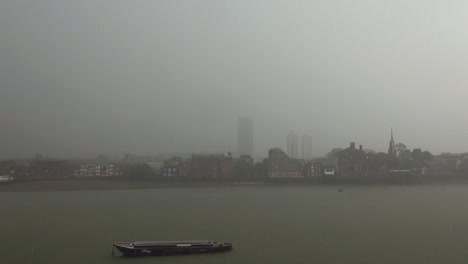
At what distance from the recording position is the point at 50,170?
50.6 metres

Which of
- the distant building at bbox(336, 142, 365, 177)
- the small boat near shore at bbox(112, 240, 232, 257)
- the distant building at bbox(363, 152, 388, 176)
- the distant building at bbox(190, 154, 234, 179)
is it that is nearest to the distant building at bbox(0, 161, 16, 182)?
the distant building at bbox(190, 154, 234, 179)

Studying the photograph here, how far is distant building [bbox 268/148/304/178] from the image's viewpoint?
54.8 meters

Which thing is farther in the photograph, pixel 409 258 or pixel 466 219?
pixel 466 219

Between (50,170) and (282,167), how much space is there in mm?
25783

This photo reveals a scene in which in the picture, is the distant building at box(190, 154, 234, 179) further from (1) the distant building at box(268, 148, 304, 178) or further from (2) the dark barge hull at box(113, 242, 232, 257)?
(2) the dark barge hull at box(113, 242, 232, 257)

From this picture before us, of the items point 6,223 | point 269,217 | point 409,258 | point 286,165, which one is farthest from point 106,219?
point 286,165

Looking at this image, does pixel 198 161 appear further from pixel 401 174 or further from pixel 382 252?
pixel 382 252

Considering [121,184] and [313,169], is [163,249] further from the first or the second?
[313,169]

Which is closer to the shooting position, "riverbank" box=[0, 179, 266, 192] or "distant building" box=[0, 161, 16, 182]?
"riverbank" box=[0, 179, 266, 192]

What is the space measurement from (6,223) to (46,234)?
3580mm

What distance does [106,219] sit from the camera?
16906 mm

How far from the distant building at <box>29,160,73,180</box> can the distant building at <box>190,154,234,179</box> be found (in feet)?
44.8

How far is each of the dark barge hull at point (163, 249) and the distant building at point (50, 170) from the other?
4291cm

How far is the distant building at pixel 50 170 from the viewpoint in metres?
49.8
